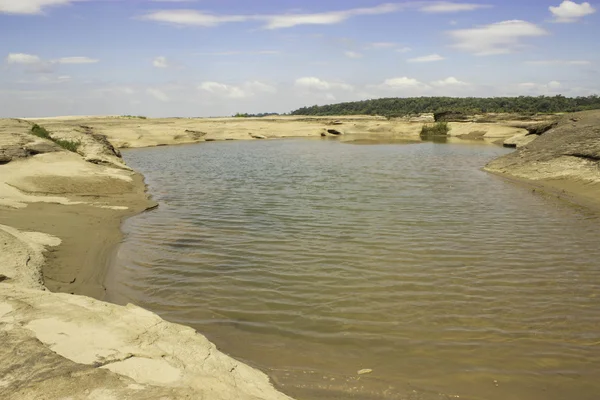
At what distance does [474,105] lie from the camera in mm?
74000

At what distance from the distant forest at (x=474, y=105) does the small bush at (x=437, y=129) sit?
6.20 m

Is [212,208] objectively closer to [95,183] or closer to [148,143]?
[95,183]

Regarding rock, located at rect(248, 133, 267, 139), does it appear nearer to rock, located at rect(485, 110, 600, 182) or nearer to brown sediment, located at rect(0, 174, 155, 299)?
rock, located at rect(485, 110, 600, 182)

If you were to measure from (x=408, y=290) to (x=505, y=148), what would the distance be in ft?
83.3

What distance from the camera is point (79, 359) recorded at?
10.3 feet

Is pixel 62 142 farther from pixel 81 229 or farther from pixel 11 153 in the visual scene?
pixel 81 229

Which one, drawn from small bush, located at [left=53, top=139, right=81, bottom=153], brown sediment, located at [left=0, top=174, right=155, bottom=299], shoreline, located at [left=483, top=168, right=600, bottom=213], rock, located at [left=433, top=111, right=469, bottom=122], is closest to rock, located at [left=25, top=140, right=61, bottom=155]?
small bush, located at [left=53, top=139, right=81, bottom=153]

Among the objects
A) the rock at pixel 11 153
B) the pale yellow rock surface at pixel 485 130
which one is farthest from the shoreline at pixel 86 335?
the pale yellow rock surface at pixel 485 130

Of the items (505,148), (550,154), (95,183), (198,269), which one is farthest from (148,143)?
(198,269)

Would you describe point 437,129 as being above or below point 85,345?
above

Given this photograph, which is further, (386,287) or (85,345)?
(386,287)

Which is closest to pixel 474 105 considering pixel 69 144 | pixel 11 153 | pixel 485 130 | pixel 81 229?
pixel 485 130

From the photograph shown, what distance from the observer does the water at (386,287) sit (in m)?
4.04

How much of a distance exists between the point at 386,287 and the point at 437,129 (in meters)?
34.9
